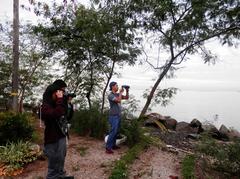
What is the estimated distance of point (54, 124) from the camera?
198 inches

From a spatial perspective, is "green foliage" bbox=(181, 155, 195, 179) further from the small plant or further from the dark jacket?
the dark jacket

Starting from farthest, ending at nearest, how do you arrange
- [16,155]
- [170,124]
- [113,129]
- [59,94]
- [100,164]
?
[170,124], [113,129], [100,164], [16,155], [59,94]

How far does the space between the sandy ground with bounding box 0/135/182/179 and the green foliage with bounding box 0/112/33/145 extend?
34.2 inches

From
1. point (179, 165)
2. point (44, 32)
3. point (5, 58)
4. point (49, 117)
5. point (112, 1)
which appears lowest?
point (179, 165)

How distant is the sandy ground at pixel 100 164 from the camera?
589cm

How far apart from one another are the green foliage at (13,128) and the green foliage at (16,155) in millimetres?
212

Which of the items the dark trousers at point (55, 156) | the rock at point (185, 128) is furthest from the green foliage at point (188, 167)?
the rock at point (185, 128)

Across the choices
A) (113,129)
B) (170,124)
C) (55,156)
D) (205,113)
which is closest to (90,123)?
(113,129)

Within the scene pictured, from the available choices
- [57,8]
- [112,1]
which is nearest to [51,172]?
[112,1]

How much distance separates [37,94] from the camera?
13.4m

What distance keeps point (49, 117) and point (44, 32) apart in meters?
7.05

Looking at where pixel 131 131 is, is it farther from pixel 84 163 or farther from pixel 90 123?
pixel 84 163

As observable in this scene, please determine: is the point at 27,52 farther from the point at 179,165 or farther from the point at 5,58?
the point at 179,165

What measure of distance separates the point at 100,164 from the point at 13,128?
86.5 inches
